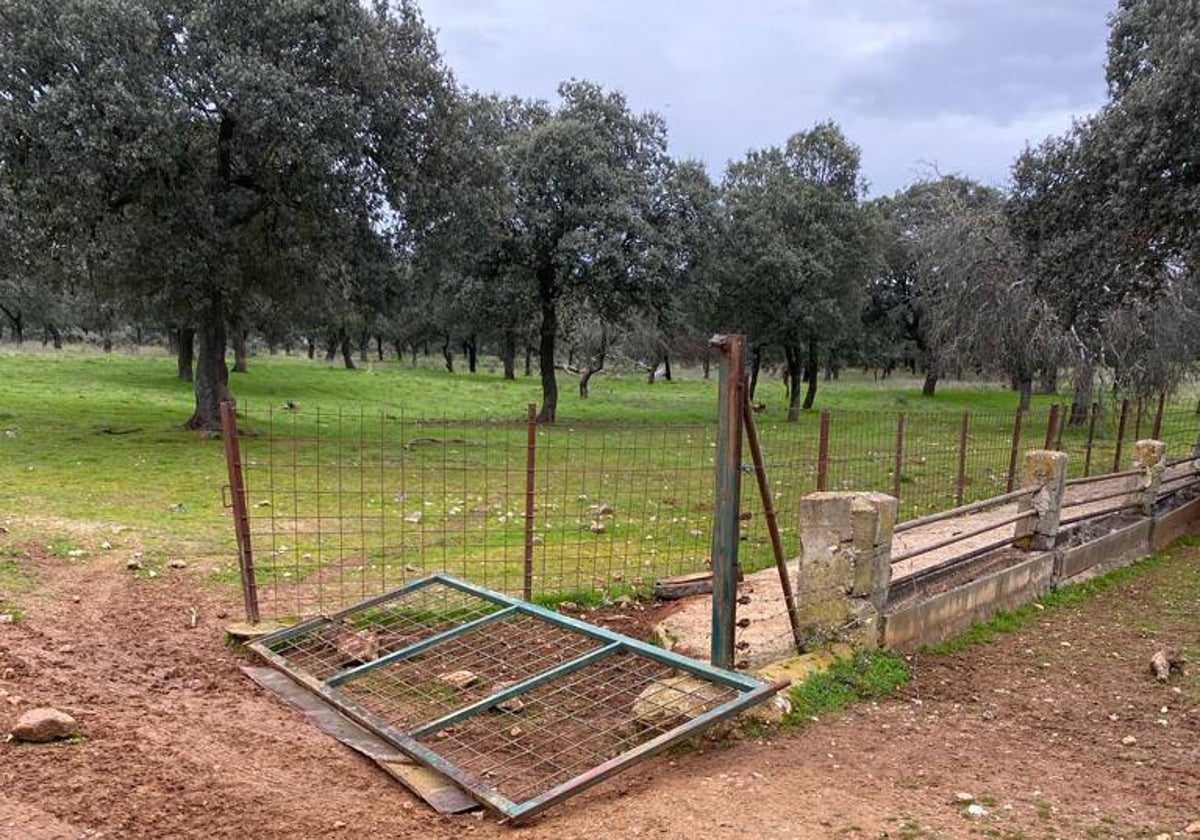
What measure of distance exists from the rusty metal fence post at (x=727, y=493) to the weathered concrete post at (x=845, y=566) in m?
0.88

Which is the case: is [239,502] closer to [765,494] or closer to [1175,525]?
[765,494]

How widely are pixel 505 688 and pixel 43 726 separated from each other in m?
2.39

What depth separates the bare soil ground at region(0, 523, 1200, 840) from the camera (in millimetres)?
3711

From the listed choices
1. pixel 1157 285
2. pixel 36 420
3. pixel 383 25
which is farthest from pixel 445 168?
pixel 1157 285

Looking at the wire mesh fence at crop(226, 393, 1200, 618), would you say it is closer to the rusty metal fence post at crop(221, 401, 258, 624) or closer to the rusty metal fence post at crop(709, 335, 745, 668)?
the rusty metal fence post at crop(221, 401, 258, 624)

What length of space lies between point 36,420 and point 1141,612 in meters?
20.4

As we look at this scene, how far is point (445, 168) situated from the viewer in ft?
57.2

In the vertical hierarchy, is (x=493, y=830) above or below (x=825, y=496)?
below

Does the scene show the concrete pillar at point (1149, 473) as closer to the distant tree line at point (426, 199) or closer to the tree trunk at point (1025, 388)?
the distant tree line at point (426, 199)

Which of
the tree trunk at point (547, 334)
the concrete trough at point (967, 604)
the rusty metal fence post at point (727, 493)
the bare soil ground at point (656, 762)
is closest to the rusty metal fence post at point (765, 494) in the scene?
the rusty metal fence post at point (727, 493)

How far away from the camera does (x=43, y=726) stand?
4199 millimetres

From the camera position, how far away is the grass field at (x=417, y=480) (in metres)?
8.38

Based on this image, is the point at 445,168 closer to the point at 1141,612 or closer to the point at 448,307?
the point at 448,307

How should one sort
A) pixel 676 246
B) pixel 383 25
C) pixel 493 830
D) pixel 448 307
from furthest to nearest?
pixel 448 307 → pixel 676 246 → pixel 383 25 → pixel 493 830
